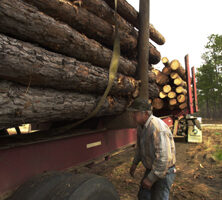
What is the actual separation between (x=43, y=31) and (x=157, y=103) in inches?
201

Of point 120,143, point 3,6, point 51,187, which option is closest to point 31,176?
point 51,187

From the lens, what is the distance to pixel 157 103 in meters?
6.22

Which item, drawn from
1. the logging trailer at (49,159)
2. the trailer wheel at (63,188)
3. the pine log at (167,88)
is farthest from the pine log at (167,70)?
the trailer wheel at (63,188)

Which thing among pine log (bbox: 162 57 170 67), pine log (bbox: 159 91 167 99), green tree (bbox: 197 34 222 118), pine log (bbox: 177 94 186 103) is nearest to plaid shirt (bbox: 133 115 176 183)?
pine log (bbox: 159 91 167 99)

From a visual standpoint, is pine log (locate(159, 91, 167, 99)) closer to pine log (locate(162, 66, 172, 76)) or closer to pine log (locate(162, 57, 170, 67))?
pine log (locate(162, 66, 172, 76))

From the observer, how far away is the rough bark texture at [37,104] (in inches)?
56.6

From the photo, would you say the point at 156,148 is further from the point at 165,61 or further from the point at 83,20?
the point at 165,61

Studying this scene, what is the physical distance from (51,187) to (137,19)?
3.16 metres

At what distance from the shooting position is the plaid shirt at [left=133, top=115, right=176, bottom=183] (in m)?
1.90

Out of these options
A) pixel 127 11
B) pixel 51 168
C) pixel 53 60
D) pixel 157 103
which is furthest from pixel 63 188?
pixel 157 103

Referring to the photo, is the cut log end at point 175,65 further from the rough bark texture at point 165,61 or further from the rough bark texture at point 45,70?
the rough bark texture at point 45,70

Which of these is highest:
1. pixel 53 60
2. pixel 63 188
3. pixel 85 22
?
pixel 85 22

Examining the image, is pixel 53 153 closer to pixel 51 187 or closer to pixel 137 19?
pixel 51 187

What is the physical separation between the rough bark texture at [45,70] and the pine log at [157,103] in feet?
13.2
